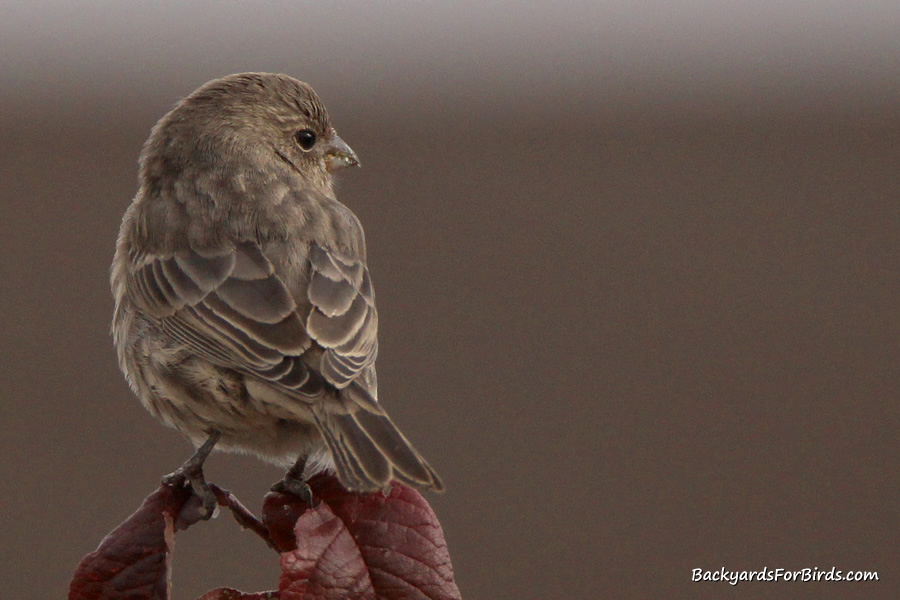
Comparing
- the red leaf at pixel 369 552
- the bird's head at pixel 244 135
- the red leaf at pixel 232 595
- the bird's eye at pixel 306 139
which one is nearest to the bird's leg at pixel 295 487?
the red leaf at pixel 369 552

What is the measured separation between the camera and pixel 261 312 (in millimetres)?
3150

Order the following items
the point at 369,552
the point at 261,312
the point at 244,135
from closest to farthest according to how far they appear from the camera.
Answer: the point at 369,552, the point at 261,312, the point at 244,135

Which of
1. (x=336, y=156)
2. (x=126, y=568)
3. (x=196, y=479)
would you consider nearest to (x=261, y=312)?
(x=196, y=479)

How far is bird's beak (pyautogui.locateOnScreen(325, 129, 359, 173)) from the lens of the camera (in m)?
4.25

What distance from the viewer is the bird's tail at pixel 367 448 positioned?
94.9 inches

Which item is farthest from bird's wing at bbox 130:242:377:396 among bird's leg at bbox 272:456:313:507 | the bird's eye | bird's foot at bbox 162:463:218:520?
the bird's eye

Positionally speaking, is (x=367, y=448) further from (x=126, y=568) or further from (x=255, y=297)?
(x=255, y=297)

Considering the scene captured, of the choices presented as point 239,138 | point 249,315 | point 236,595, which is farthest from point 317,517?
point 239,138

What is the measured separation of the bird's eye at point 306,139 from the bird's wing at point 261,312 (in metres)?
0.79

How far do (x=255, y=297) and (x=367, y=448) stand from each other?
2.66 ft

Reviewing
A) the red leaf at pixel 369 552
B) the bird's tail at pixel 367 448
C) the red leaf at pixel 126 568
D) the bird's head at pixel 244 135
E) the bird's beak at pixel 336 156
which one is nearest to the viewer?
the red leaf at pixel 369 552

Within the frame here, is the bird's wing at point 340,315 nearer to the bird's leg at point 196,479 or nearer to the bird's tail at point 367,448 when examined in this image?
the bird's tail at point 367,448

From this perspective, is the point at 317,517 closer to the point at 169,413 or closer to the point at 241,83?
the point at 169,413

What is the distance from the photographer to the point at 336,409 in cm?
291
